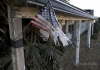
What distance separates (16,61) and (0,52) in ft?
2.43


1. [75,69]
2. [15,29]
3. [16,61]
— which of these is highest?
[15,29]

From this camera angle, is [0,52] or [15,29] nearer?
[15,29]

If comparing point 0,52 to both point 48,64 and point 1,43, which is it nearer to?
point 1,43

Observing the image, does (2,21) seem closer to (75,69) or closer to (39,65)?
(39,65)

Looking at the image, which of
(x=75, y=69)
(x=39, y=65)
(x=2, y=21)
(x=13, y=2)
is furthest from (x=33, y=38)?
(x=75, y=69)

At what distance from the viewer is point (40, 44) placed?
2846 millimetres

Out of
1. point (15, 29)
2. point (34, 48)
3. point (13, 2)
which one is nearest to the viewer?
point (13, 2)

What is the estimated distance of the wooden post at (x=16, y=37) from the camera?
1605 millimetres

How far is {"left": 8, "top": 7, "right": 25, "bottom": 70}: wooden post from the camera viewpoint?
1605mm

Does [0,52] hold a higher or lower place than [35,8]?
lower

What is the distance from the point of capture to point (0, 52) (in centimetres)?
229

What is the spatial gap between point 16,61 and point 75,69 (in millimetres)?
4867

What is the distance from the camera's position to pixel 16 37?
1.67m

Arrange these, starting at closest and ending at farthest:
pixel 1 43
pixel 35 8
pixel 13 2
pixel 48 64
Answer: pixel 13 2, pixel 35 8, pixel 1 43, pixel 48 64
